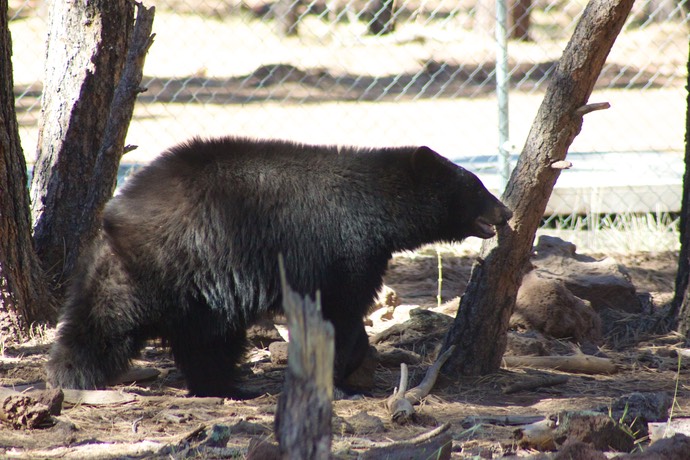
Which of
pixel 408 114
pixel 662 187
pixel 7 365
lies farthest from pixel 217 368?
pixel 408 114

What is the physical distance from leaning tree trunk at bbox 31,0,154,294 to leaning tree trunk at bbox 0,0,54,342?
1.00 feet

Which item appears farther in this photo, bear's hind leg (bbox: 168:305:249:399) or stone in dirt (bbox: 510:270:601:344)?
stone in dirt (bbox: 510:270:601:344)

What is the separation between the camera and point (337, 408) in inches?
195

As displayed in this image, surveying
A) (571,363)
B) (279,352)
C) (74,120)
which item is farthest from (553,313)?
(74,120)

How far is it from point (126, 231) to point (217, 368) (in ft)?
3.29

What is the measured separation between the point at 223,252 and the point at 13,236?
5.09ft

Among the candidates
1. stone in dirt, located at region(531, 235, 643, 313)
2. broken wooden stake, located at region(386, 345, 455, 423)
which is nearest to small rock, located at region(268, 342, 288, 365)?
broken wooden stake, located at region(386, 345, 455, 423)

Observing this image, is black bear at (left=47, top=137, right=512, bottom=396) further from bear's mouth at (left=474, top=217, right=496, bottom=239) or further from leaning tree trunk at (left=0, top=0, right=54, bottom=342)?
leaning tree trunk at (left=0, top=0, right=54, bottom=342)

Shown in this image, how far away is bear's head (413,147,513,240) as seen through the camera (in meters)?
5.39

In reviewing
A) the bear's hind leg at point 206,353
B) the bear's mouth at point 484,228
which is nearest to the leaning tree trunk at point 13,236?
the bear's hind leg at point 206,353

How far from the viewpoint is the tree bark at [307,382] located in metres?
2.61

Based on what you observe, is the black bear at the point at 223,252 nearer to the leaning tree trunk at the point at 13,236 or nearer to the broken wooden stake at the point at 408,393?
the broken wooden stake at the point at 408,393

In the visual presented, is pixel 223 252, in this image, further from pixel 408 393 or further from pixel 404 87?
pixel 404 87

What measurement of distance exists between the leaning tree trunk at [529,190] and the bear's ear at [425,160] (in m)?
0.48
